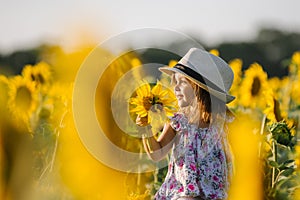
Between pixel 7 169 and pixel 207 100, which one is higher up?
pixel 207 100

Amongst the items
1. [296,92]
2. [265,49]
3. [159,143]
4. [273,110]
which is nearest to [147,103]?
[159,143]

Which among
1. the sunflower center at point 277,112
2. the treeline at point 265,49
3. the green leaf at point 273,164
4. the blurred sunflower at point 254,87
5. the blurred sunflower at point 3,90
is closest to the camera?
the green leaf at point 273,164

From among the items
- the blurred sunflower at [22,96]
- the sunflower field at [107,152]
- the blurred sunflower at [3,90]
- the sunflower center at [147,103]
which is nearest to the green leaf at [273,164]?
the sunflower field at [107,152]

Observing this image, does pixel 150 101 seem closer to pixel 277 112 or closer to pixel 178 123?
pixel 178 123

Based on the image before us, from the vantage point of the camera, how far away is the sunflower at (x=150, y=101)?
2742mm

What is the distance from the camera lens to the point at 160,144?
2756 mm

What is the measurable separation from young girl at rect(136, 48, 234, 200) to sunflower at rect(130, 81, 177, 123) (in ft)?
0.10

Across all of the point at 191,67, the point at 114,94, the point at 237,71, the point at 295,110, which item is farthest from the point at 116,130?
the point at 237,71

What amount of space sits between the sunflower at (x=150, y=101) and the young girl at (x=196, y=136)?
0.03 meters

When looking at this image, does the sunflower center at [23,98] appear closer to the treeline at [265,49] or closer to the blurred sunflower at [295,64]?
the blurred sunflower at [295,64]

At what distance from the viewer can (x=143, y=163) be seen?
Result: 322cm

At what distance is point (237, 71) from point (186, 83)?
2065 mm

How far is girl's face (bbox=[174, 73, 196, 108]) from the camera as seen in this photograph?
9.14 ft

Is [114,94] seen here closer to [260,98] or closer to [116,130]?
[116,130]
